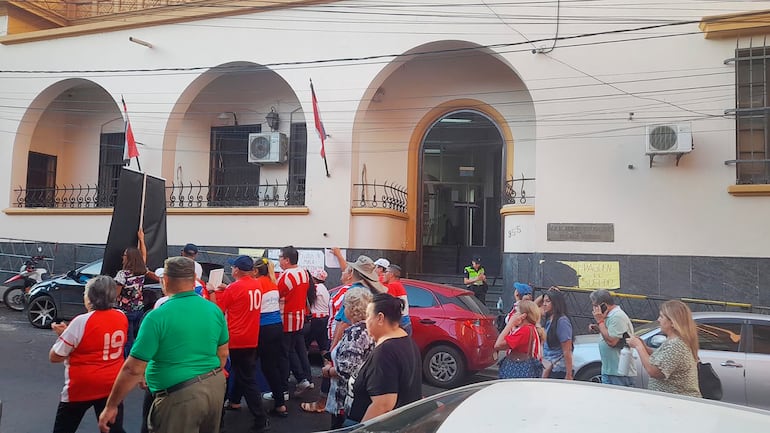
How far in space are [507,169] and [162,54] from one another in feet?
30.7

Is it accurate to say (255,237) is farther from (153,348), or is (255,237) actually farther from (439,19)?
(153,348)

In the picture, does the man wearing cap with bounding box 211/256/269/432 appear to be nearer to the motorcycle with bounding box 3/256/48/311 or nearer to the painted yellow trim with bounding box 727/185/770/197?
the painted yellow trim with bounding box 727/185/770/197

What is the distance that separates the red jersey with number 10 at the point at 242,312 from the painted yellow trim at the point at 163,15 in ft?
31.8

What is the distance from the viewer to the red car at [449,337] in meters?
8.21

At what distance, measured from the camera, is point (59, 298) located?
37.0 feet

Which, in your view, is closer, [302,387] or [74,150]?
[302,387]

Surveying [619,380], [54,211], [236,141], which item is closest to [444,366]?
[619,380]

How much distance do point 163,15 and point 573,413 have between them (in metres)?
15.9

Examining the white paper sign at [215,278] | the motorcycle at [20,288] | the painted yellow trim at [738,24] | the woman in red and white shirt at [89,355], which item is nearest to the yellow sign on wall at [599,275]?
the painted yellow trim at [738,24]

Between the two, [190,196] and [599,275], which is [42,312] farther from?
[599,275]

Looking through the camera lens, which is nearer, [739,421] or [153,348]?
[739,421]

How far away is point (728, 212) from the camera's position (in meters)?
10.8

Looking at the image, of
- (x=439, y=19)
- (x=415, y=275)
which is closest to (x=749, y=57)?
(x=439, y=19)

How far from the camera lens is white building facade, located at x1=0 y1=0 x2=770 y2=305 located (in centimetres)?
1102
